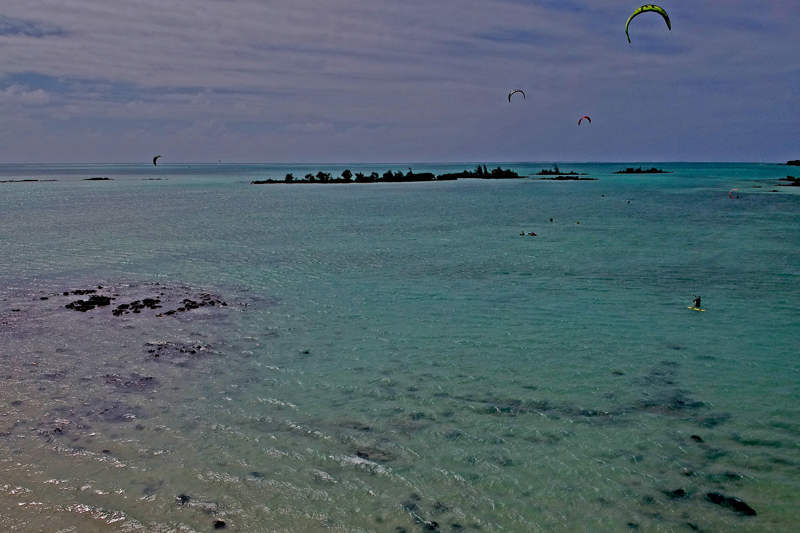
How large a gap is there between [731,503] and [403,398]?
21.7ft

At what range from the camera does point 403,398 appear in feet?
41.5

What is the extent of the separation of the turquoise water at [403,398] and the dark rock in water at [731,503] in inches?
4.8

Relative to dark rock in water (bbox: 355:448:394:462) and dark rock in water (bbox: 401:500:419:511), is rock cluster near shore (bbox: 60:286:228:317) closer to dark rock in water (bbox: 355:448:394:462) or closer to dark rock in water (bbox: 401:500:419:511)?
dark rock in water (bbox: 355:448:394:462)

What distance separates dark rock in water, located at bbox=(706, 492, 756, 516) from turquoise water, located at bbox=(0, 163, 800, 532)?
12 cm

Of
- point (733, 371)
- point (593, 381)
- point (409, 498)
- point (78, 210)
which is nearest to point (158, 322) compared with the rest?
point (409, 498)

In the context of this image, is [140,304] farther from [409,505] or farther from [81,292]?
[409,505]

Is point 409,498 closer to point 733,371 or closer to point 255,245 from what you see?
point 733,371

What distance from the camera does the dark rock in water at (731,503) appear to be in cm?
861

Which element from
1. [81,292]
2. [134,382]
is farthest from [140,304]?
[134,382]

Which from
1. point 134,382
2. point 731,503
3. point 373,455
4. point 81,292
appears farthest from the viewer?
point 81,292

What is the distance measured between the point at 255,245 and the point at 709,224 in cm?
3829

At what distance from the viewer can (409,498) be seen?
29.6 feet

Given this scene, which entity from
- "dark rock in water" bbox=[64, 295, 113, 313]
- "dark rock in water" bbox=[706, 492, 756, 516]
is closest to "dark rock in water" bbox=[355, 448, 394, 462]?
"dark rock in water" bbox=[706, 492, 756, 516]

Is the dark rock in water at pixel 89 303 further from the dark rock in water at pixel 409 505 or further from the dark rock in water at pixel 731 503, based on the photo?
the dark rock in water at pixel 731 503
